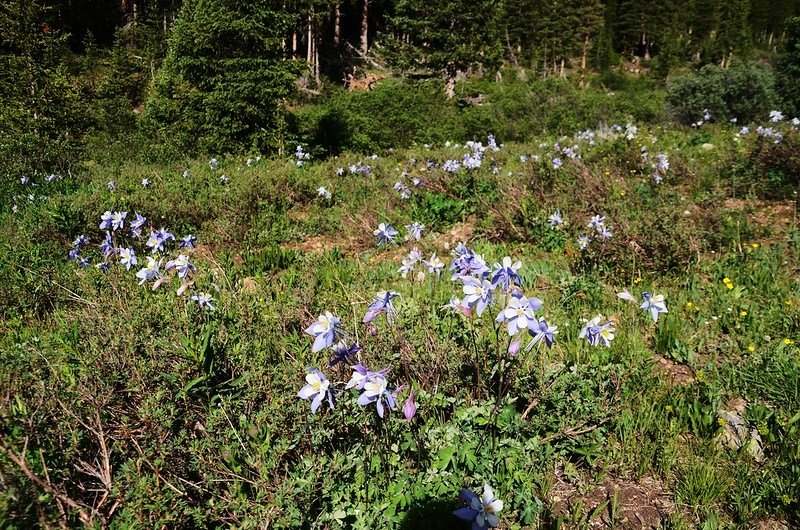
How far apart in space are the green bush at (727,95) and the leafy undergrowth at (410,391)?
1266 cm

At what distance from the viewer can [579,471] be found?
229 centimetres

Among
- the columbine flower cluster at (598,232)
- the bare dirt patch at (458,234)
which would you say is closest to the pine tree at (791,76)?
the bare dirt patch at (458,234)

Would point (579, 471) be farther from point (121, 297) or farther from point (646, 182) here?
point (646, 182)

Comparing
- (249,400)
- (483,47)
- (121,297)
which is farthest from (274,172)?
(483,47)

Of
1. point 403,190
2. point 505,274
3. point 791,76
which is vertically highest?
point 791,76

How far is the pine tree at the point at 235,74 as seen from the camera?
10.4m

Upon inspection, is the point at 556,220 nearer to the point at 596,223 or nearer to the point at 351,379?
the point at 596,223

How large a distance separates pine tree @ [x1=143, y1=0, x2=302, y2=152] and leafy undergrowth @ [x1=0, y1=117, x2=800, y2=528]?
661 centimetres

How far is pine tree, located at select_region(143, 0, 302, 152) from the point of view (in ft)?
34.3

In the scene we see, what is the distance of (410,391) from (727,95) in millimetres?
18842

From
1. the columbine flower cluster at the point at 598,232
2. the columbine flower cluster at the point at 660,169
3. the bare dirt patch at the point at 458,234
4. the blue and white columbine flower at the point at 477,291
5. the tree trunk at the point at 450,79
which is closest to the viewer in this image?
the blue and white columbine flower at the point at 477,291

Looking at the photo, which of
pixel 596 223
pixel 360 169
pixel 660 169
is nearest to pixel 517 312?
pixel 596 223

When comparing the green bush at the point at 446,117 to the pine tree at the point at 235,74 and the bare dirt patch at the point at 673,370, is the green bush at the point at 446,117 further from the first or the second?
the bare dirt patch at the point at 673,370

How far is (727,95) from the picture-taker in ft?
53.2
